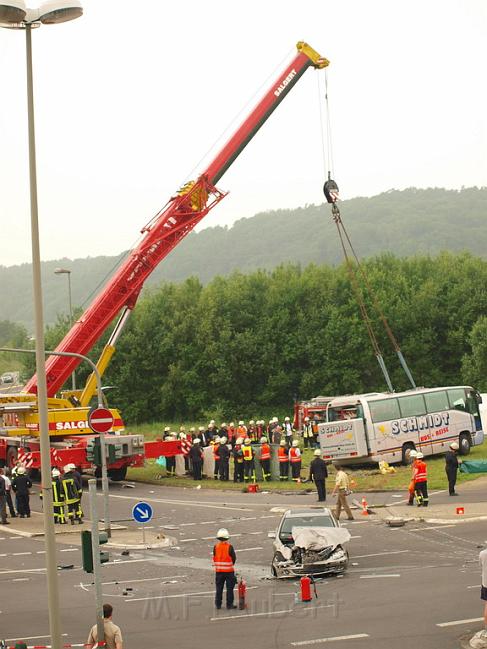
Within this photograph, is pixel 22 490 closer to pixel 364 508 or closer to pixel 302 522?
pixel 364 508

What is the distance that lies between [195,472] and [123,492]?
125 inches

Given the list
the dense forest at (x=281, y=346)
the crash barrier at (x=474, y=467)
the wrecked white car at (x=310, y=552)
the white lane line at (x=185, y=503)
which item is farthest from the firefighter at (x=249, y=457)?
the dense forest at (x=281, y=346)

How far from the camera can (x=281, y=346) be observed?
76.8 metres

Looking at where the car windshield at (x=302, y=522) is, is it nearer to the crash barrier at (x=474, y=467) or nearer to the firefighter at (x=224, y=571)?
the firefighter at (x=224, y=571)

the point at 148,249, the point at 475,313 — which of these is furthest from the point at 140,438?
the point at 475,313

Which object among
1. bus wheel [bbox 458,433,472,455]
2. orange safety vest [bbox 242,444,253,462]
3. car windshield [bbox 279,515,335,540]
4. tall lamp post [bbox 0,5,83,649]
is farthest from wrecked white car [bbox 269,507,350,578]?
bus wheel [bbox 458,433,472,455]

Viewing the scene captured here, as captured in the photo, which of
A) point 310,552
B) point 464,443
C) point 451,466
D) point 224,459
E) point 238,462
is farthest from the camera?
point 464,443

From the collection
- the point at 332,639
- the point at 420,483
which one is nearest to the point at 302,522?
the point at 332,639

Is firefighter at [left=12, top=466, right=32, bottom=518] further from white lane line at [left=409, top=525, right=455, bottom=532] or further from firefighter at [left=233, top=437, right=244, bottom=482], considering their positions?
white lane line at [left=409, top=525, right=455, bottom=532]

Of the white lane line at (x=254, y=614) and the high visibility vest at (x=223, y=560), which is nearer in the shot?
the white lane line at (x=254, y=614)

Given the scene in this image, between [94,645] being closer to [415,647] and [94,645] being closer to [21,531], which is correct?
[415,647]

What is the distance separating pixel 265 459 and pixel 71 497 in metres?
9.25

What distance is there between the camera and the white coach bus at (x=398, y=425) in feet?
125

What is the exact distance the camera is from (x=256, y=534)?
26.6m
